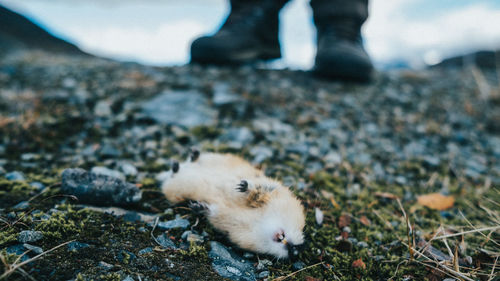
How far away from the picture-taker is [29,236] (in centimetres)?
189

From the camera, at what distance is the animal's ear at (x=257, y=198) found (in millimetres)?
2611

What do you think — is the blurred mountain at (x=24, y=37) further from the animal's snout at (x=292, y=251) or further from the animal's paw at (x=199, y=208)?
the animal's snout at (x=292, y=251)

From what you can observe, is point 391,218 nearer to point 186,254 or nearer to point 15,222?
point 186,254

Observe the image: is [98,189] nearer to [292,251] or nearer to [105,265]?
[105,265]

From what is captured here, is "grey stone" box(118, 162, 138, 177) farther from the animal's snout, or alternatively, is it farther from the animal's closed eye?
the animal's snout

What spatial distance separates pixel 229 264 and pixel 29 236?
1.41m

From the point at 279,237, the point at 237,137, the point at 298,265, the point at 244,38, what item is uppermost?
the point at 244,38

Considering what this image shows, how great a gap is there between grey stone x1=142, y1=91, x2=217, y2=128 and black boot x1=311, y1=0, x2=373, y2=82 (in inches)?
103

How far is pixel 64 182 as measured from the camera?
2.55 m

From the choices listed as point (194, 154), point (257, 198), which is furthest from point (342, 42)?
point (257, 198)

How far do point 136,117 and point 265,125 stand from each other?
207 cm

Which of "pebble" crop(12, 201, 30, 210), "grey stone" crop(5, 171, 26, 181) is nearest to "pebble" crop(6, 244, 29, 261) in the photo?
"pebble" crop(12, 201, 30, 210)

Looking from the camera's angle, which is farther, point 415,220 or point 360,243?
point 415,220

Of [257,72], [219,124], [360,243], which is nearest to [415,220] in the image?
[360,243]
